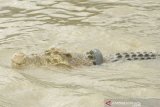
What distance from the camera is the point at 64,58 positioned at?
5.17m

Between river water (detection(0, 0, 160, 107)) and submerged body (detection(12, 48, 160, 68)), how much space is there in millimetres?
97

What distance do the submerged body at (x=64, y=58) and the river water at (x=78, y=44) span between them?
10cm

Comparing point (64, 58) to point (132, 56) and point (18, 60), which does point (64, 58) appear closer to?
point (18, 60)

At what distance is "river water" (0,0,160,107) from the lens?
4262 mm

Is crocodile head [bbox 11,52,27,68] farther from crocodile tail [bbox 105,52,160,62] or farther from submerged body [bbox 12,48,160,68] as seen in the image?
crocodile tail [bbox 105,52,160,62]

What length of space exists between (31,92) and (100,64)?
1.19m

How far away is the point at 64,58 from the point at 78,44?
3.55 ft

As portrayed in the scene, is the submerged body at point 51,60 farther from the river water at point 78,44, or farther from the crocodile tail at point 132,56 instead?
the crocodile tail at point 132,56

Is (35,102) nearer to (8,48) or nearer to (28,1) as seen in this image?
(8,48)

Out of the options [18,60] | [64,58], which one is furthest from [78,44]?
[18,60]

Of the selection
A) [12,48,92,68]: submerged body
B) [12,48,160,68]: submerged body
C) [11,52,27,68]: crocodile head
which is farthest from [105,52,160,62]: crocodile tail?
[11,52,27,68]: crocodile head

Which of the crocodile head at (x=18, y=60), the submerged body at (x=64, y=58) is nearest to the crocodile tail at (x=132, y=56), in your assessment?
the submerged body at (x=64, y=58)

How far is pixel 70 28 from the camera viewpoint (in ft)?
23.0

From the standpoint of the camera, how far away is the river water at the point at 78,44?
14.0 ft
